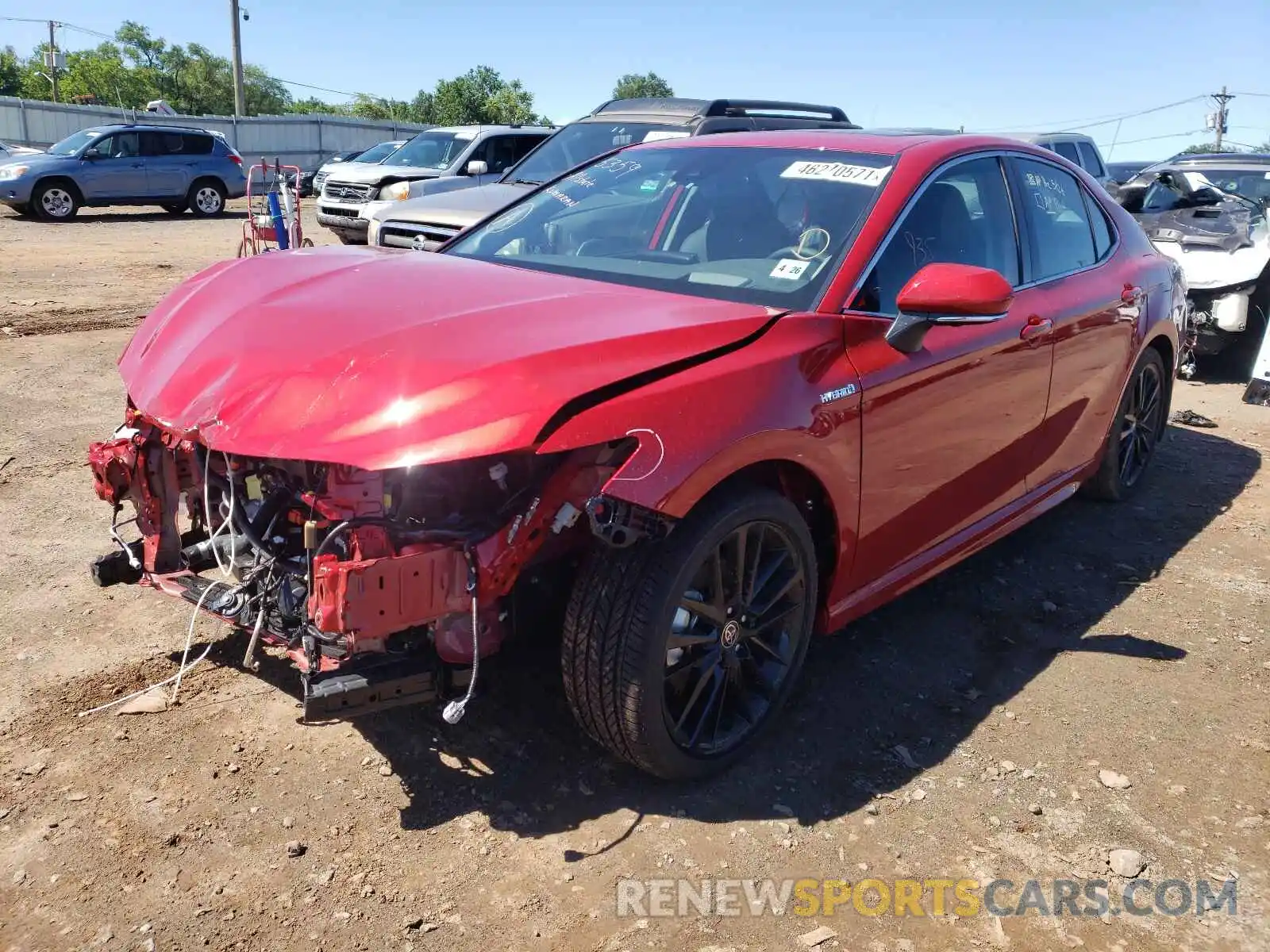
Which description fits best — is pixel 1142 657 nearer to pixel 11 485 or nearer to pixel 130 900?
pixel 130 900

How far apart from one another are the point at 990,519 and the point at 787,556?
130 cm

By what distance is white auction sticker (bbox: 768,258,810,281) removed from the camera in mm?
3178

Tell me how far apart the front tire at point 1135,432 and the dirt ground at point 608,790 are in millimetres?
912

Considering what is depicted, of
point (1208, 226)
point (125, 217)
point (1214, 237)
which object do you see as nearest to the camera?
point (1214, 237)

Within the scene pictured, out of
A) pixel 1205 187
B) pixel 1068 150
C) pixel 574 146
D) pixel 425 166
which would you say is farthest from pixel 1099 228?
pixel 425 166

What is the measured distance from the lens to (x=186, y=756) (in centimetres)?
298

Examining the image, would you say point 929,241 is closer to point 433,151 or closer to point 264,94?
point 433,151

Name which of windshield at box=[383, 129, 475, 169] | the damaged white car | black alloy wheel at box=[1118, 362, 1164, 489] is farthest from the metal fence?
black alloy wheel at box=[1118, 362, 1164, 489]

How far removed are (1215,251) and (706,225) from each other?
22.0 ft

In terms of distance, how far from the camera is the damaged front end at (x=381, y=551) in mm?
2426

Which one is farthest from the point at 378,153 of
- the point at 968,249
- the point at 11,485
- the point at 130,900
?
the point at 130,900

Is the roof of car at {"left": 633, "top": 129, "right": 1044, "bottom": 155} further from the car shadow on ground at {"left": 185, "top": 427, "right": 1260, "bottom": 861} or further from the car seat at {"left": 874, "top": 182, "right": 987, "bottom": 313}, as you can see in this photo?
the car shadow on ground at {"left": 185, "top": 427, "right": 1260, "bottom": 861}

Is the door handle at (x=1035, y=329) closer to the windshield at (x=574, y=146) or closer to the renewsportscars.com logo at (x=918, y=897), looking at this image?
the renewsportscars.com logo at (x=918, y=897)

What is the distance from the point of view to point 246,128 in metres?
34.0
